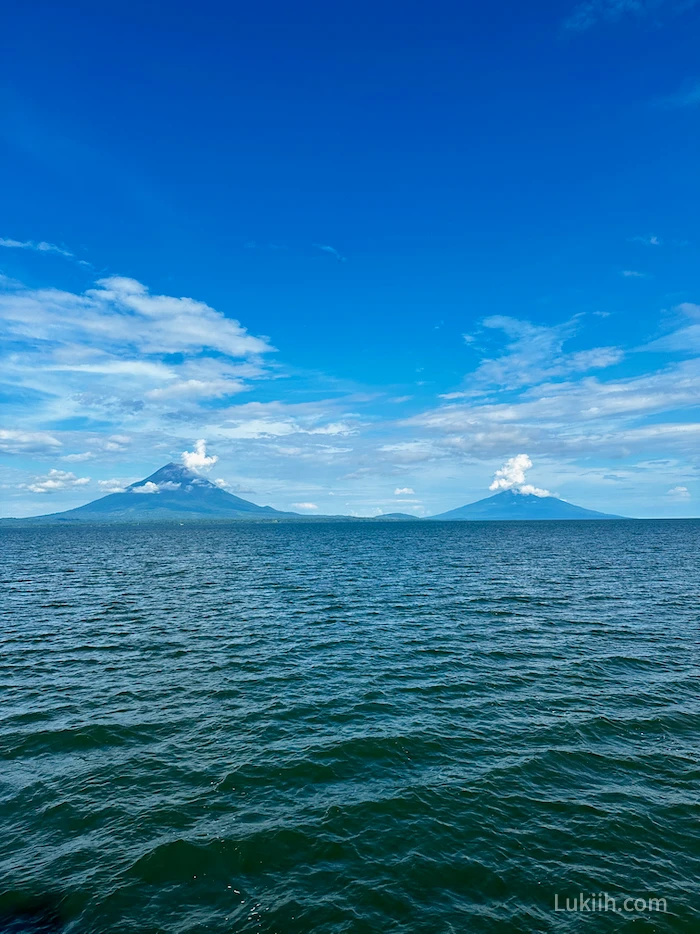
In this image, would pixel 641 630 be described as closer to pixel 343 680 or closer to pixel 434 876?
pixel 343 680

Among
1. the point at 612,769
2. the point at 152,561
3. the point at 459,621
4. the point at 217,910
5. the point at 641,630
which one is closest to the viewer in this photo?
the point at 217,910

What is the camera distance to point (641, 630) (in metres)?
43.3

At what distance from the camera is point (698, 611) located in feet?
167

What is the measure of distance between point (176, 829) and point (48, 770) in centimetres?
827

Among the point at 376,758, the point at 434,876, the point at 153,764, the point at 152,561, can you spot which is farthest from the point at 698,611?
the point at 152,561

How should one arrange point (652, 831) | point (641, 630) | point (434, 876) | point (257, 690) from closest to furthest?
point (434, 876), point (652, 831), point (257, 690), point (641, 630)

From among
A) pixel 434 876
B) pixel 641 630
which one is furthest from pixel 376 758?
pixel 641 630

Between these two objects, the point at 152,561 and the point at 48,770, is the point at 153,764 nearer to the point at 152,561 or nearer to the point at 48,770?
the point at 48,770

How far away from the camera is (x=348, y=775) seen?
21.1 meters

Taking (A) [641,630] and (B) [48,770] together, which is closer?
(B) [48,770]

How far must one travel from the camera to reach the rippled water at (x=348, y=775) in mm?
14812

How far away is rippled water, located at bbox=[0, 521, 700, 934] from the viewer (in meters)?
14.8

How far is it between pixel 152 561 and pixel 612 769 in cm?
10628

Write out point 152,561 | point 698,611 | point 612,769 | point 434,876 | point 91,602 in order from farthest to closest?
point 152,561
point 91,602
point 698,611
point 612,769
point 434,876
